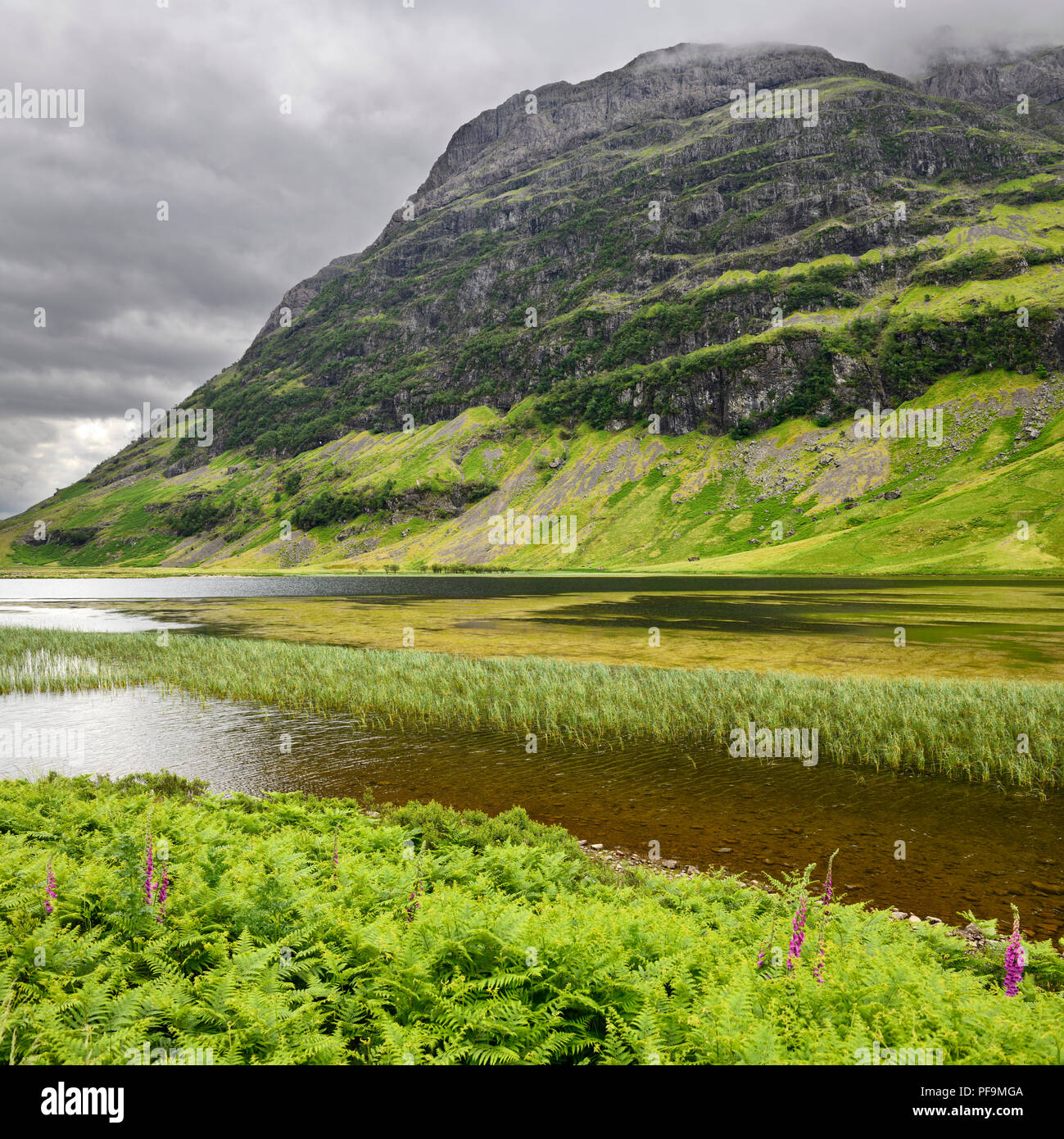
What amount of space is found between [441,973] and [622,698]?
2044 centimetres

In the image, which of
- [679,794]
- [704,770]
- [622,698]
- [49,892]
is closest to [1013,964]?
[49,892]

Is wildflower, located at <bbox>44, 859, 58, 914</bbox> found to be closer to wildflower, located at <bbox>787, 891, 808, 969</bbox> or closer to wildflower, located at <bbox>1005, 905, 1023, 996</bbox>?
wildflower, located at <bbox>787, 891, 808, 969</bbox>

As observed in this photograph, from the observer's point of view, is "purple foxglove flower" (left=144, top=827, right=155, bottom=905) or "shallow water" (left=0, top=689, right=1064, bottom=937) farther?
"shallow water" (left=0, top=689, right=1064, bottom=937)

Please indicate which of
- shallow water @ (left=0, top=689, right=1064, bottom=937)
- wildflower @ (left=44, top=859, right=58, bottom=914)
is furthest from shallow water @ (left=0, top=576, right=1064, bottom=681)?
wildflower @ (left=44, top=859, right=58, bottom=914)

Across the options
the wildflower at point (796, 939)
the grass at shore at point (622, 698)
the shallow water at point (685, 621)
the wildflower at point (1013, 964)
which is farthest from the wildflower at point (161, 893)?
the shallow water at point (685, 621)

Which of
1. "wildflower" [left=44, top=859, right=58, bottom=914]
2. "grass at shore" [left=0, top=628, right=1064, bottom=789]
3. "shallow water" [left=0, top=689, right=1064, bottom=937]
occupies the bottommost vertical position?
"shallow water" [left=0, top=689, right=1064, bottom=937]

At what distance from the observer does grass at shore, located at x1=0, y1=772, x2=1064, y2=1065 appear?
16.1 ft

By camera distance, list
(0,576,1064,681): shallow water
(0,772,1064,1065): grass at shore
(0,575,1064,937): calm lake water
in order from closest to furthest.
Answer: (0,772,1064,1065): grass at shore → (0,575,1064,937): calm lake water → (0,576,1064,681): shallow water

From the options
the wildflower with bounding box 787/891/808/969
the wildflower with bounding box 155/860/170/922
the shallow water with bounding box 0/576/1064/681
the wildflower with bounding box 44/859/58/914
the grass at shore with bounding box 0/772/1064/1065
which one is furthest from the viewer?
the shallow water with bounding box 0/576/1064/681

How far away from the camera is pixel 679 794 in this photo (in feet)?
58.4

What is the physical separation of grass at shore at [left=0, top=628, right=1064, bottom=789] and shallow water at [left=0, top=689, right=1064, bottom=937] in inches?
57.6

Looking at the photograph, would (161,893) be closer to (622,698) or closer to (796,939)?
(796,939)

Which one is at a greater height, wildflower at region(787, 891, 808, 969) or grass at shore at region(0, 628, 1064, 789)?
wildflower at region(787, 891, 808, 969)

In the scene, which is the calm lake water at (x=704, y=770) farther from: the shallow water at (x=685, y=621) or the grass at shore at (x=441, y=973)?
the grass at shore at (x=441, y=973)
